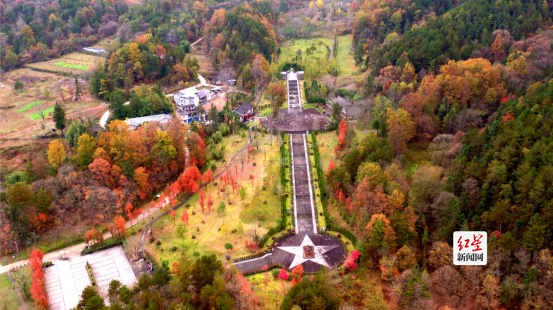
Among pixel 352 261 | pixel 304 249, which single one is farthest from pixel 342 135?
pixel 352 261

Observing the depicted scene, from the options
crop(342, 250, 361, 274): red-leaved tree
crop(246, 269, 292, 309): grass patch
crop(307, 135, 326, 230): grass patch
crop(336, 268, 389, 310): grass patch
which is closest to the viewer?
crop(336, 268, 389, 310): grass patch

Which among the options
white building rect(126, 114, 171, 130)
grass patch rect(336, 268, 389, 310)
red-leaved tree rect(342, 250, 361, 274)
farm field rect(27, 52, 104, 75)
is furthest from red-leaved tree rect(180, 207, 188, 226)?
farm field rect(27, 52, 104, 75)

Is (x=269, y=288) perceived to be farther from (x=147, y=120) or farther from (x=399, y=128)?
(x=147, y=120)

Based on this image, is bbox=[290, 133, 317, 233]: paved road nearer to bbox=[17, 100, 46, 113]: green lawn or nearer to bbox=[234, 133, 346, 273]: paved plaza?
bbox=[234, 133, 346, 273]: paved plaza

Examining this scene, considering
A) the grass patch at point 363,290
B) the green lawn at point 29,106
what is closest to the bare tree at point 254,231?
the grass patch at point 363,290

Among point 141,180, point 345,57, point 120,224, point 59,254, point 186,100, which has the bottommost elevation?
point 59,254

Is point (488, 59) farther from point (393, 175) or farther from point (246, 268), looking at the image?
point (246, 268)

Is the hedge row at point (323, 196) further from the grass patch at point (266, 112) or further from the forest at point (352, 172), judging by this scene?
the grass patch at point (266, 112)
